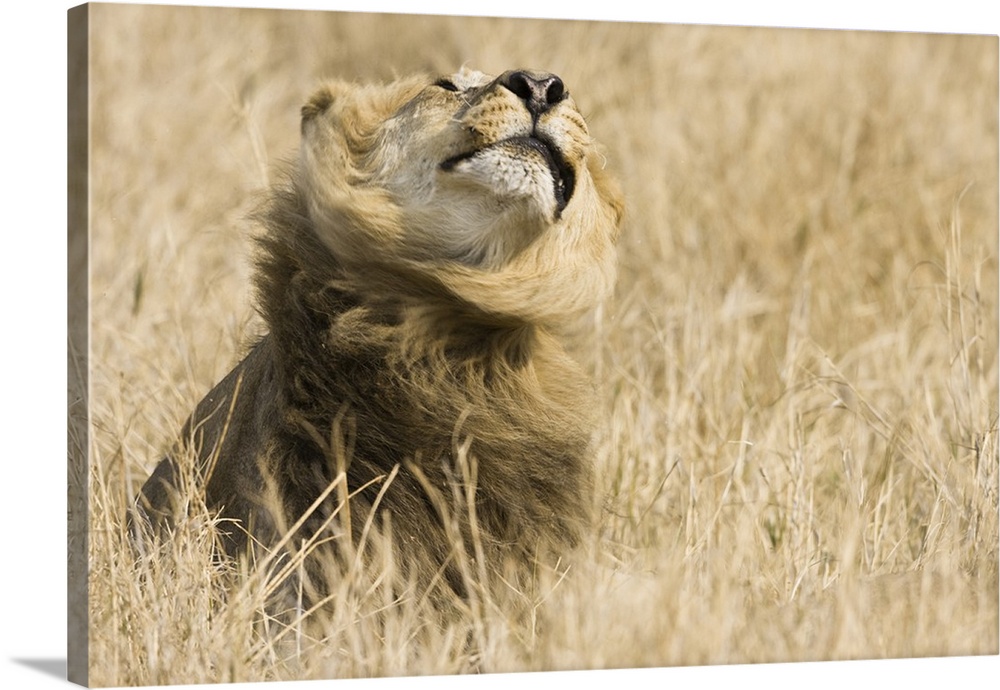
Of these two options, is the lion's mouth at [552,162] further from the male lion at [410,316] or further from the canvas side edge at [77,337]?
the canvas side edge at [77,337]

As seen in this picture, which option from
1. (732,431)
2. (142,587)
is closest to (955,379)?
(732,431)

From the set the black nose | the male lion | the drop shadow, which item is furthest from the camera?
the drop shadow

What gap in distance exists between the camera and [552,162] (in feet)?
17.1

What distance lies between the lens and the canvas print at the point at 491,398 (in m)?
5.30

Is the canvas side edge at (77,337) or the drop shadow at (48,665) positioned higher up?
the canvas side edge at (77,337)

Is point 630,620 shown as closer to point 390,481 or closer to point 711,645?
point 711,645

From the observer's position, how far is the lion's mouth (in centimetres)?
516

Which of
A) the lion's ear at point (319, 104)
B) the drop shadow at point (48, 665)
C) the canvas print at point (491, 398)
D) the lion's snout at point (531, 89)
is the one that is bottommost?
the drop shadow at point (48, 665)

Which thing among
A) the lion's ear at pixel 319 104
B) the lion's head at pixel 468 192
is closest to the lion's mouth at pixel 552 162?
the lion's head at pixel 468 192

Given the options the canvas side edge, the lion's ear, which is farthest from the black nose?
the canvas side edge

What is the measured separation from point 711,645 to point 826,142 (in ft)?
11.5

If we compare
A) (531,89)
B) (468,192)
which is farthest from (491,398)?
(531,89)

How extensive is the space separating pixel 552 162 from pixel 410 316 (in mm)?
612

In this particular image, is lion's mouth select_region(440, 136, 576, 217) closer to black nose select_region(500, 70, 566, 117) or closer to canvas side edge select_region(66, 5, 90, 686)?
black nose select_region(500, 70, 566, 117)
